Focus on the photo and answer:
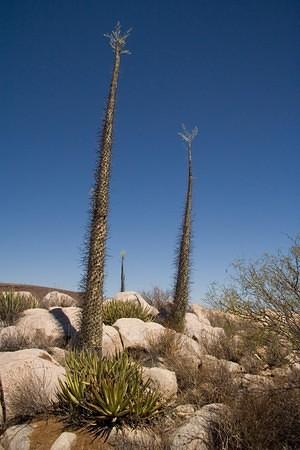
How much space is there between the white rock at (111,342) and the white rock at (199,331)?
274 cm

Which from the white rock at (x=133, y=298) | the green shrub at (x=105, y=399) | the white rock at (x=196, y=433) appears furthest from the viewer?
the white rock at (x=133, y=298)

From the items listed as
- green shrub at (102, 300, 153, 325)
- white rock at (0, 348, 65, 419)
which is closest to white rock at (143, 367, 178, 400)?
white rock at (0, 348, 65, 419)

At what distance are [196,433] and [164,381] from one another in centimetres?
225

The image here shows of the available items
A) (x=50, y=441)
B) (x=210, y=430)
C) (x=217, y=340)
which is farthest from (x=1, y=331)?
(x=210, y=430)

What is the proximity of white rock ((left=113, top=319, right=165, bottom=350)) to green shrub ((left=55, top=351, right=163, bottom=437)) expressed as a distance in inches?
127

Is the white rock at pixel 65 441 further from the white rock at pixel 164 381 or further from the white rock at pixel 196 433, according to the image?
the white rock at pixel 164 381

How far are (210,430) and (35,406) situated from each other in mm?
2747

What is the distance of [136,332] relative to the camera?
1018 cm

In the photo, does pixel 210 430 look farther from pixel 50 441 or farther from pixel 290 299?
pixel 290 299

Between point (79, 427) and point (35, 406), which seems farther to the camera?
point (35, 406)

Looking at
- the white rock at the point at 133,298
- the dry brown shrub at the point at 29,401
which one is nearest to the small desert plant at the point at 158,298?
the white rock at the point at 133,298

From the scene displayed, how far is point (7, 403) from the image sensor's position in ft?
20.8

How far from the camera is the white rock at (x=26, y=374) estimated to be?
6.38m

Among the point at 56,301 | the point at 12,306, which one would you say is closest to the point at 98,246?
the point at 12,306
